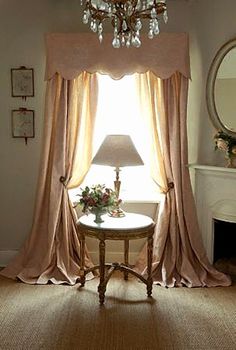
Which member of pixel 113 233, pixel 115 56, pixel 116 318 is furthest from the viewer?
pixel 115 56

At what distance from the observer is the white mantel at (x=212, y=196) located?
12.1 feet

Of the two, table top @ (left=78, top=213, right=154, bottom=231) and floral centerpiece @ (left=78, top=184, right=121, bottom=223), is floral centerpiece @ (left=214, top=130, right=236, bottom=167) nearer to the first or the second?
table top @ (left=78, top=213, right=154, bottom=231)

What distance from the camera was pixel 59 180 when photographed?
379cm

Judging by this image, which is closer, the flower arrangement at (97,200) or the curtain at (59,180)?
the flower arrangement at (97,200)

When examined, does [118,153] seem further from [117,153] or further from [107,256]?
[107,256]

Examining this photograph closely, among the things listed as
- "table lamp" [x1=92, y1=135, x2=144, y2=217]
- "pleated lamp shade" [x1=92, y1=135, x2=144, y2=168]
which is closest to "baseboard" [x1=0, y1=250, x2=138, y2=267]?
"table lamp" [x1=92, y1=135, x2=144, y2=217]

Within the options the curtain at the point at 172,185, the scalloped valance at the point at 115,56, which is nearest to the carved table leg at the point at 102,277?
the curtain at the point at 172,185

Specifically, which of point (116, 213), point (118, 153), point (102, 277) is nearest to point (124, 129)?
point (118, 153)

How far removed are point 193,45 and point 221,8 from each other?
0.38 m

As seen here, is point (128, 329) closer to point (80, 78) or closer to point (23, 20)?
point (80, 78)

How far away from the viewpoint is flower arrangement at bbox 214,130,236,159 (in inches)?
140

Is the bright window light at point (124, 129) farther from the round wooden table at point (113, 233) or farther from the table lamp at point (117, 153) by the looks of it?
the round wooden table at point (113, 233)

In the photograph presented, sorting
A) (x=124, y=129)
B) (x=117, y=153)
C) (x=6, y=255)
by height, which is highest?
(x=124, y=129)

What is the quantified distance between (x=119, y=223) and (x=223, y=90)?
151cm
